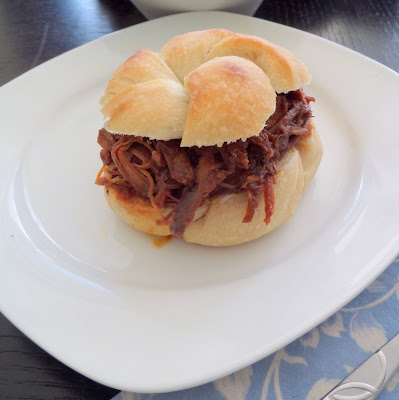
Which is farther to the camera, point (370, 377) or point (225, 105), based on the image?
point (225, 105)

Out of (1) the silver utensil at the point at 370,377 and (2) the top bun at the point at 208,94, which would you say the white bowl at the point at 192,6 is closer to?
(2) the top bun at the point at 208,94

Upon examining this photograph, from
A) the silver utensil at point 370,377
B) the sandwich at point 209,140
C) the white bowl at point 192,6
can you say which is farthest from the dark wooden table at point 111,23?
the silver utensil at point 370,377

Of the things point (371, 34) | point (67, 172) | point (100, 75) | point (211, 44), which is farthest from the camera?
point (371, 34)

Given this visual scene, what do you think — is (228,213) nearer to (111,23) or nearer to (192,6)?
(192,6)

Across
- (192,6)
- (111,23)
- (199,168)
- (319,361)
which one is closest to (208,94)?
(199,168)

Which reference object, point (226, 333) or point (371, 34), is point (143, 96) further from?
point (371, 34)

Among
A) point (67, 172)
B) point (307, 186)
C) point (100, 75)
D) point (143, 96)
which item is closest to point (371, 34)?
point (307, 186)

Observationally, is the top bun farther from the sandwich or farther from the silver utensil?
the silver utensil
